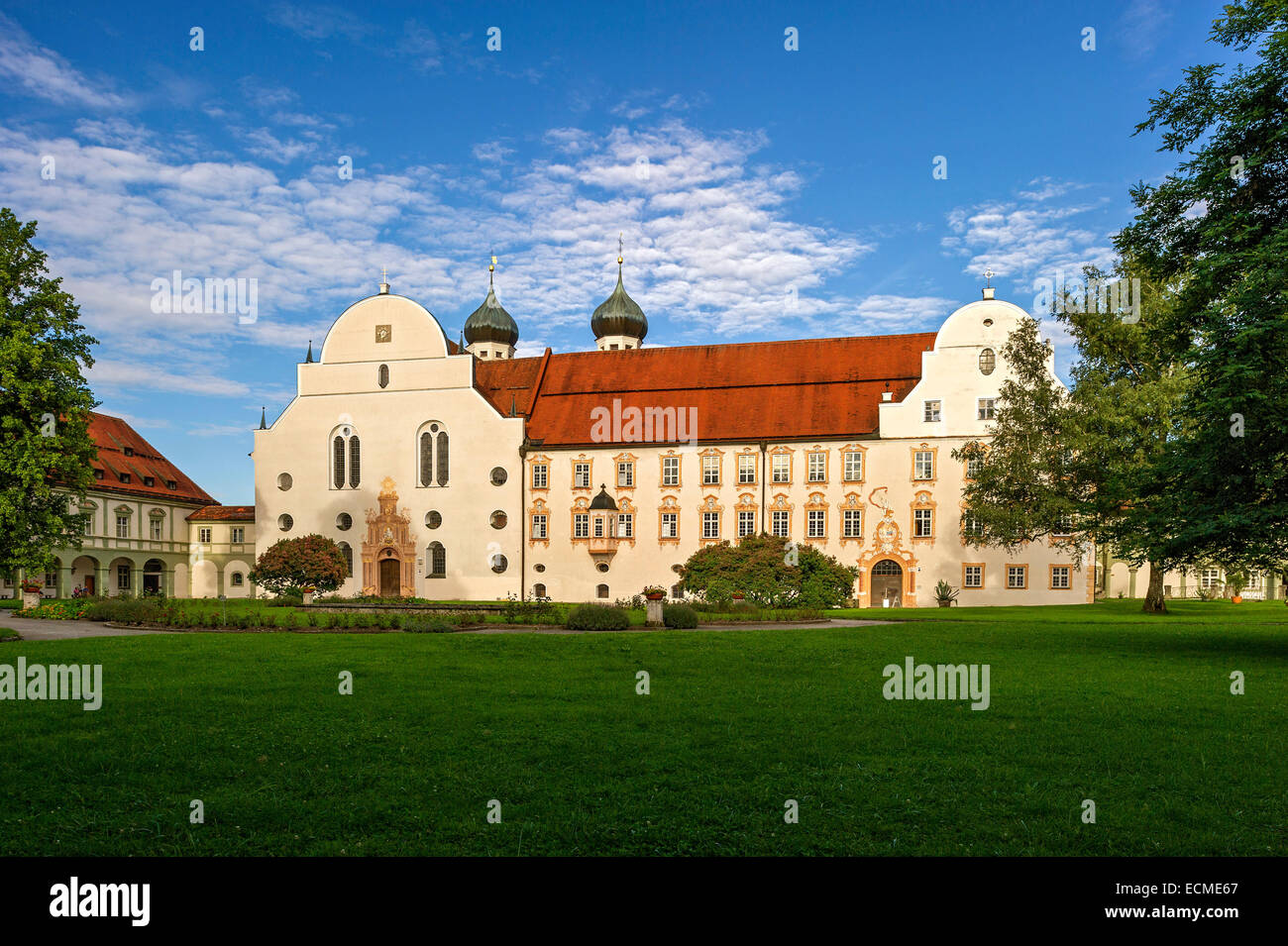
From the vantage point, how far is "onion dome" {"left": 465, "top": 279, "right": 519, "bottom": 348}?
2655 inches

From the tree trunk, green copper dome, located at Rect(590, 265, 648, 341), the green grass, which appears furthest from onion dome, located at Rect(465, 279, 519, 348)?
the green grass

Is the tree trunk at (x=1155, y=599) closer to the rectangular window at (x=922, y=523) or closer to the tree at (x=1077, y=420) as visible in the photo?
the tree at (x=1077, y=420)

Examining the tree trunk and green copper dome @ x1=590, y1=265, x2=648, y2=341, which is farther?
green copper dome @ x1=590, y1=265, x2=648, y2=341

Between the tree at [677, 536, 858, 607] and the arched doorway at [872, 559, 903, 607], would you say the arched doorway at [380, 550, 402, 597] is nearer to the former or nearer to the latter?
the tree at [677, 536, 858, 607]

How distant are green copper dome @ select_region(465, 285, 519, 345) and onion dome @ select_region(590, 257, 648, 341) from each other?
6485mm

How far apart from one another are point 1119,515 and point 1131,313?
14.6 meters

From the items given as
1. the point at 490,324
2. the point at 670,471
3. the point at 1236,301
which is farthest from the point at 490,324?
the point at 1236,301

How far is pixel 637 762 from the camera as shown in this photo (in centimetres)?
855

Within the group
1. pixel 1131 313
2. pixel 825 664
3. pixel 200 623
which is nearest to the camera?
pixel 825 664

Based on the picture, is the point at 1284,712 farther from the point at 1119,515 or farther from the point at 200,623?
the point at 200,623

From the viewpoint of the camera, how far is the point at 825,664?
16.5m

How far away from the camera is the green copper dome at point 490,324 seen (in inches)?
2655

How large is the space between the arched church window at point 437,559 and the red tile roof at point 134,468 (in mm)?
19105
